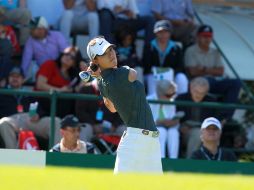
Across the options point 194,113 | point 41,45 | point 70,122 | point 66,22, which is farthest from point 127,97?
point 66,22

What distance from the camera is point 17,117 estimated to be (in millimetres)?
11359

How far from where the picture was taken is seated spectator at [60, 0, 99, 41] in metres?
13.0

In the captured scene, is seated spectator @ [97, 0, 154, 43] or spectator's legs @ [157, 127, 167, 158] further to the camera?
seated spectator @ [97, 0, 154, 43]

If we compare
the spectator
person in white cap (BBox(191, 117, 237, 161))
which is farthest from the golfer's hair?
the spectator

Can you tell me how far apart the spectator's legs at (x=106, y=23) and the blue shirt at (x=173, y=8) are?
36.4 inches

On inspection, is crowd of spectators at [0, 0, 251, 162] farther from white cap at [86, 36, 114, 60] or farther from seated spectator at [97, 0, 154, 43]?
white cap at [86, 36, 114, 60]

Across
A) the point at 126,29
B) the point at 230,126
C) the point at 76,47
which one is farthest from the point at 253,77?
the point at 76,47

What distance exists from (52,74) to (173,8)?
2607 mm

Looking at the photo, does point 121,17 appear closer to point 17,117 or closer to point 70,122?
point 17,117

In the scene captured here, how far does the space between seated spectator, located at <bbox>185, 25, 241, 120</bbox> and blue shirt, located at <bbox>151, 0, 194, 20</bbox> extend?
0.64 m

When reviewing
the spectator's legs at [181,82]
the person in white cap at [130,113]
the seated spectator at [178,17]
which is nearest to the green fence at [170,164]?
the spectator's legs at [181,82]

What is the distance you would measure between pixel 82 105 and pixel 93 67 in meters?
3.54

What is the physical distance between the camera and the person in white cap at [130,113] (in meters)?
8.25

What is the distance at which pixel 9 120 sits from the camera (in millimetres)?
11297
